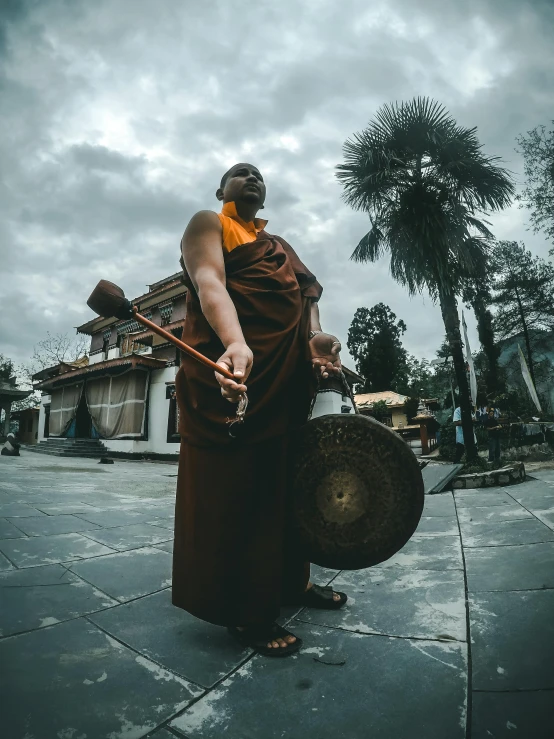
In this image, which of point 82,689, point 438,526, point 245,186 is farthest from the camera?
point 438,526

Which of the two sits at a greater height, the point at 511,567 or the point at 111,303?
the point at 111,303

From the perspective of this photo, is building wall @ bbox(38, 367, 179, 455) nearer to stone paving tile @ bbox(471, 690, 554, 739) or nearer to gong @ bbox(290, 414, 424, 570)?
gong @ bbox(290, 414, 424, 570)

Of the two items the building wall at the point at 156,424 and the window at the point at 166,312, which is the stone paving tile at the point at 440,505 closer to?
the building wall at the point at 156,424

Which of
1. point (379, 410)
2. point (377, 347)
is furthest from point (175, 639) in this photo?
point (377, 347)

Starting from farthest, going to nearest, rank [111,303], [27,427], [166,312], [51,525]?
[27,427], [166,312], [51,525], [111,303]

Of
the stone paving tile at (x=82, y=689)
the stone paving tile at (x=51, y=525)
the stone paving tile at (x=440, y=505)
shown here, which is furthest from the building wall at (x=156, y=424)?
the stone paving tile at (x=82, y=689)

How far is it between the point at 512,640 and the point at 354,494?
672mm

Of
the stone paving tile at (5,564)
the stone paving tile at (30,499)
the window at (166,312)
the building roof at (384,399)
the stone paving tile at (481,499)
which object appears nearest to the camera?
the stone paving tile at (5,564)

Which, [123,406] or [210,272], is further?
[123,406]

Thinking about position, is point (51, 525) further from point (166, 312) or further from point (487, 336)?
point (487, 336)

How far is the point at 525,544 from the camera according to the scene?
2.32 meters

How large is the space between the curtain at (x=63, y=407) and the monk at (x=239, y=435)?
55.5 feet

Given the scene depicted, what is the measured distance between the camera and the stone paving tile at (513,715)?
84 centimetres

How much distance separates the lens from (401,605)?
158cm
